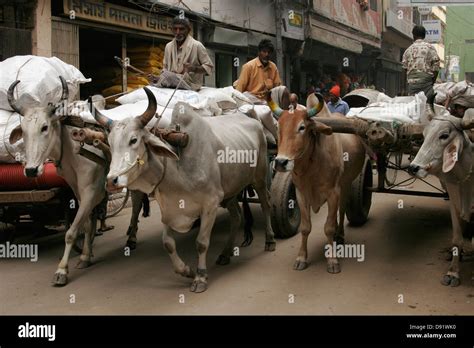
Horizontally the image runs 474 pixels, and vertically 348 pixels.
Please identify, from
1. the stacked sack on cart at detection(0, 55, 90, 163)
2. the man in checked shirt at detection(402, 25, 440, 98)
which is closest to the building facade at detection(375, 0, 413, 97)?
the man in checked shirt at detection(402, 25, 440, 98)

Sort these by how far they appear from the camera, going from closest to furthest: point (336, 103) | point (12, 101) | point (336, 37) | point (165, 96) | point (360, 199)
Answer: point (12, 101) → point (165, 96) → point (360, 199) → point (336, 103) → point (336, 37)

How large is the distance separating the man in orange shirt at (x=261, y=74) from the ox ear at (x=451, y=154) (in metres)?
3.68

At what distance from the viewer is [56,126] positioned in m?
5.89

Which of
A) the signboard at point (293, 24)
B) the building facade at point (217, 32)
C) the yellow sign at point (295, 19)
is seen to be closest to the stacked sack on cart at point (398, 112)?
the building facade at point (217, 32)

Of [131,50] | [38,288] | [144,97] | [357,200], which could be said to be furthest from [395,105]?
[131,50]

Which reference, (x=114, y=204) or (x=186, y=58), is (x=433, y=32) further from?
(x=186, y=58)

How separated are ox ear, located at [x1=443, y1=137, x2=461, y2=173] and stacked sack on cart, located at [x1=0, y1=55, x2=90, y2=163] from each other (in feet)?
14.4

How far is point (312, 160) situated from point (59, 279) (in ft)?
9.46

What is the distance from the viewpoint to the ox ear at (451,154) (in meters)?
4.84

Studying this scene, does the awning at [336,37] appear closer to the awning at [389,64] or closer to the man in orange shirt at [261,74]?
the awning at [389,64]

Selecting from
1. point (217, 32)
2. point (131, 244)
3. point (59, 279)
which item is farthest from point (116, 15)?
point (59, 279)

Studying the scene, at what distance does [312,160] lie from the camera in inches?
233

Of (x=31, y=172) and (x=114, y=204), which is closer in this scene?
(x=31, y=172)

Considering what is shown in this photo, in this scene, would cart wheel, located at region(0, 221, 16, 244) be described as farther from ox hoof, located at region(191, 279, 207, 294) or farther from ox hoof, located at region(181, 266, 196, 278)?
ox hoof, located at region(191, 279, 207, 294)
